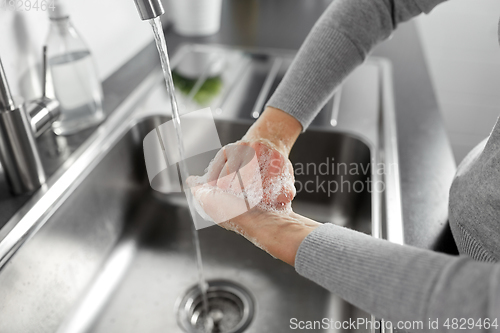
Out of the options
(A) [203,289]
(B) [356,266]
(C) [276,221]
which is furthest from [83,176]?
(B) [356,266]

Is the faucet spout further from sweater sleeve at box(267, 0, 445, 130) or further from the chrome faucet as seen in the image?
sweater sleeve at box(267, 0, 445, 130)

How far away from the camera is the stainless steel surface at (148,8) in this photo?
47cm

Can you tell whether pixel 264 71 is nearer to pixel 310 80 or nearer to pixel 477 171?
pixel 310 80

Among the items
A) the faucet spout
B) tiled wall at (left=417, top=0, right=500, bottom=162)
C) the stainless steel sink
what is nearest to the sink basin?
the stainless steel sink

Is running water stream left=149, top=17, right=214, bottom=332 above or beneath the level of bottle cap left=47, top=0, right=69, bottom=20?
beneath

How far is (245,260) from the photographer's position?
780 mm

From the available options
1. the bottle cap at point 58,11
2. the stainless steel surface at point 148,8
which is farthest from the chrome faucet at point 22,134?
the stainless steel surface at point 148,8

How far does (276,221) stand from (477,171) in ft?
0.85

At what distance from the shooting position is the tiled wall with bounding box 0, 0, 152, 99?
2.36 ft

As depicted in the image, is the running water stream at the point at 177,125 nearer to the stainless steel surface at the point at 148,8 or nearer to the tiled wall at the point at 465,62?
the stainless steel surface at the point at 148,8

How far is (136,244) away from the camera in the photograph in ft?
2.62

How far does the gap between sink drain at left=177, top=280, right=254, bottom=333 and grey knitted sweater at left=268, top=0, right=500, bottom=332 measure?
1.07 ft

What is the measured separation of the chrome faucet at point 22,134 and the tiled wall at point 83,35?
0.11 metres

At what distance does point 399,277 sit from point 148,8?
1.27ft
